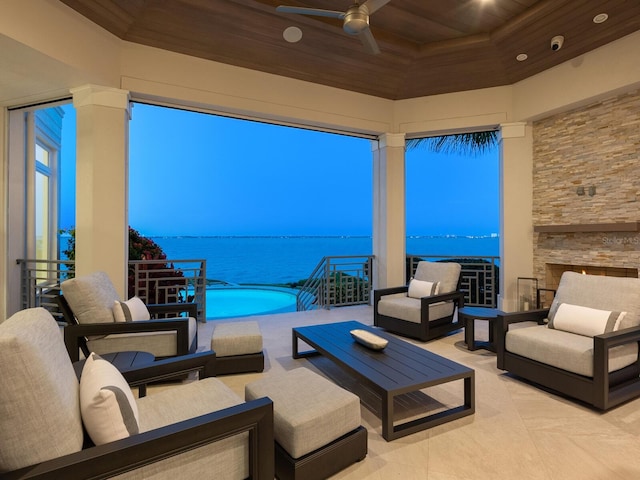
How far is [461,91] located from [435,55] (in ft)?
2.82

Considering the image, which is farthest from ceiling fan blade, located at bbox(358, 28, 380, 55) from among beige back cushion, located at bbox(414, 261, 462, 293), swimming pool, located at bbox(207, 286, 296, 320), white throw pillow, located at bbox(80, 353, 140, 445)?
swimming pool, located at bbox(207, 286, 296, 320)

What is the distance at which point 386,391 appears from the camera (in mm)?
2012

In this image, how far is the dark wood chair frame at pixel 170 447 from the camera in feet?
3.34

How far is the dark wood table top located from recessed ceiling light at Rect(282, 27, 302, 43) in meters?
3.51

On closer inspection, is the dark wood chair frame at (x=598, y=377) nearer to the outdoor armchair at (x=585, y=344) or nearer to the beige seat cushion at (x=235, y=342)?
the outdoor armchair at (x=585, y=344)

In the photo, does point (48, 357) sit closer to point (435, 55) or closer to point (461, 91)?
point (435, 55)

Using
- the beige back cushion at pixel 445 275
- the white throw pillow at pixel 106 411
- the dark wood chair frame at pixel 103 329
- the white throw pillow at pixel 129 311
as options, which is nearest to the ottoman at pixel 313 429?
the white throw pillow at pixel 106 411

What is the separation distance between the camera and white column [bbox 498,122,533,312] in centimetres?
523

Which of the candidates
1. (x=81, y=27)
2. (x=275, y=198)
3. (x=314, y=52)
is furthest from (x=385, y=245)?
(x=275, y=198)

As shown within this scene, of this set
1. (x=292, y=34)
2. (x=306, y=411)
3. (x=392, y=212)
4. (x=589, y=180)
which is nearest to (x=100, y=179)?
(x=292, y=34)

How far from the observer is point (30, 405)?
3.31 feet

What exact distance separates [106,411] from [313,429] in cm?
88

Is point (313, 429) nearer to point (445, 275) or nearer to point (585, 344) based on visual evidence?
point (585, 344)

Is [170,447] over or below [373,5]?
below
